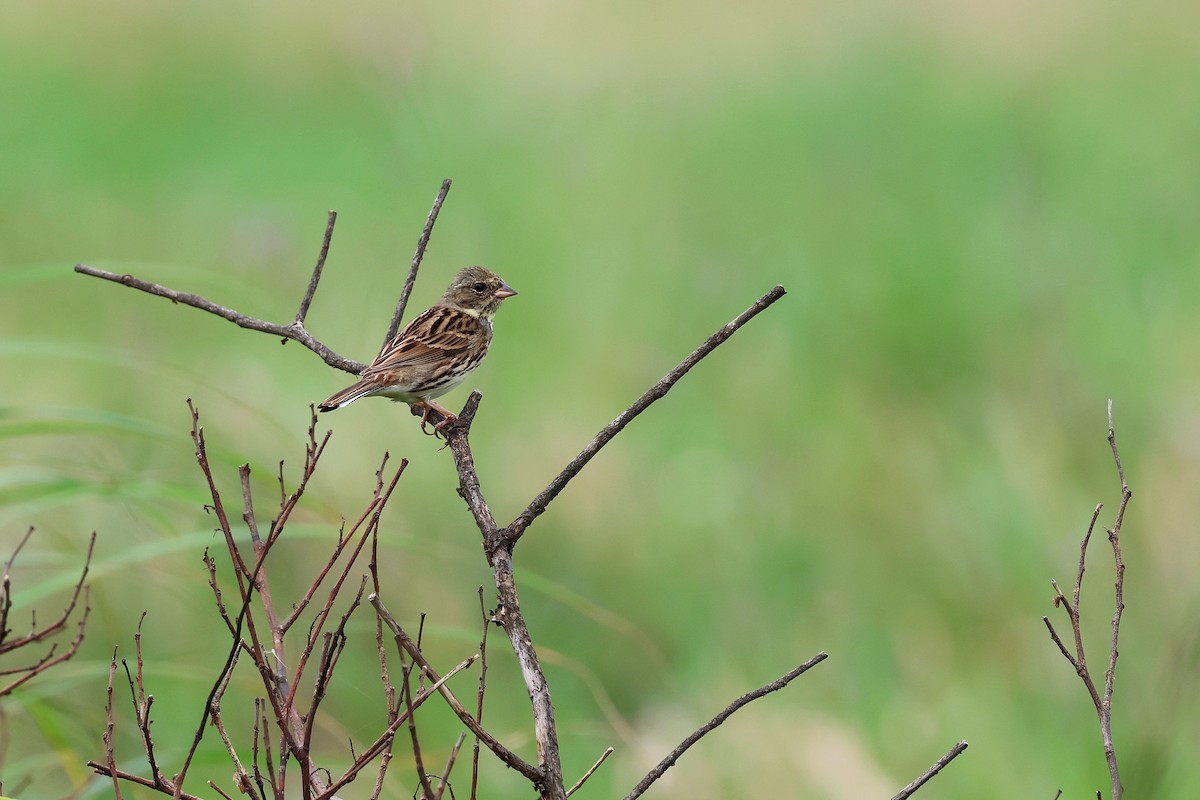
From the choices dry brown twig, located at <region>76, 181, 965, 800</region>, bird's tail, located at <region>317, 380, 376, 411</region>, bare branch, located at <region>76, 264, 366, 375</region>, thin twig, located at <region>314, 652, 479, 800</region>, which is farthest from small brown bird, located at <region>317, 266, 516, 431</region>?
thin twig, located at <region>314, 652, 479, 800</region>

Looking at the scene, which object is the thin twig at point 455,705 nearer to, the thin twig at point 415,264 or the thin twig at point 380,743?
the thin twig at point 380,743

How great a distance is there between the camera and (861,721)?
190 inches

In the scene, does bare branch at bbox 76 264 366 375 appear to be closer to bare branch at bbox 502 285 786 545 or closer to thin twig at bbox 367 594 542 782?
bare branch at bbox 502 285 786 545

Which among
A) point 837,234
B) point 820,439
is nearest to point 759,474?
point 820,439

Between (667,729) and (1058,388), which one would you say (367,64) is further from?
(667,729)

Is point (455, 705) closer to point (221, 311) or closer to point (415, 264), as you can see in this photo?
point (221, 311)

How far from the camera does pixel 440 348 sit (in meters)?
4.77

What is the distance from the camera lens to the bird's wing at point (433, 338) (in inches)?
175

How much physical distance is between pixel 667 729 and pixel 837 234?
447cm

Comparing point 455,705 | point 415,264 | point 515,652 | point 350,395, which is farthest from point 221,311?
point 350,395

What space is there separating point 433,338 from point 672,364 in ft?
7.48

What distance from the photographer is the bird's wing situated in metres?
4.45

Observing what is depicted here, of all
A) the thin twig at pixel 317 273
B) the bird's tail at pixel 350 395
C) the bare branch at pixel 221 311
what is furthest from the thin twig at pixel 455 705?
the bird's tail at pixel 350 395

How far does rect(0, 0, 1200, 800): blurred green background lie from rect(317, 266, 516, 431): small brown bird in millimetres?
460
